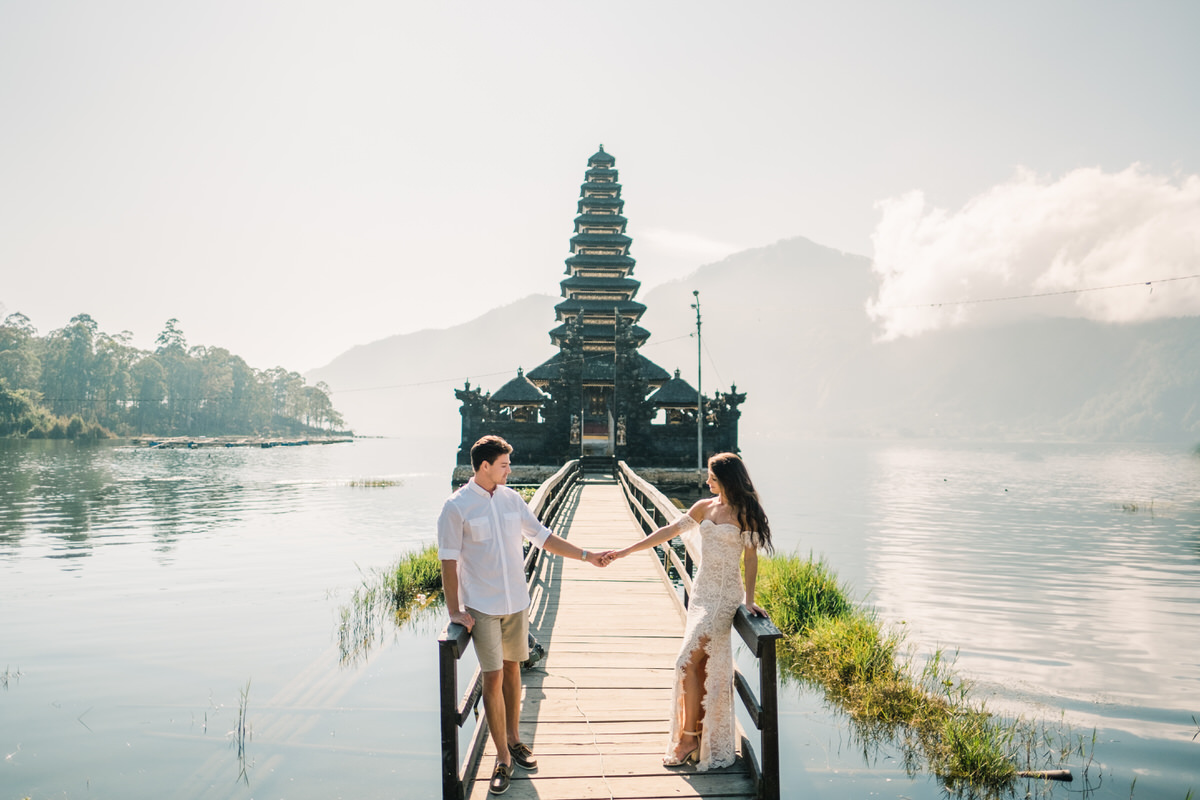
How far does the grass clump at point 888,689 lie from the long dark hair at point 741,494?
501 cm

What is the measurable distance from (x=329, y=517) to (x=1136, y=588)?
29673 millimetres

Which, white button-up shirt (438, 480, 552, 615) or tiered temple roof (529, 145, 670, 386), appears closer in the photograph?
white button-up shirt (438, 480, 552, 615)

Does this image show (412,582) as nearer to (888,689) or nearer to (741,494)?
(888,689)

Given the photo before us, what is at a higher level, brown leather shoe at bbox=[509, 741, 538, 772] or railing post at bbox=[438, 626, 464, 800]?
railing post at bbox=[438, 626, 464, 800]

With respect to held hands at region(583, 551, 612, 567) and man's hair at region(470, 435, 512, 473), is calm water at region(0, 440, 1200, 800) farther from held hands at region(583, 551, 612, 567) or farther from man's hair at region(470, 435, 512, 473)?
man's hair at region(470, 435, 512, 473)

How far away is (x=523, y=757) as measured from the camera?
5.16m

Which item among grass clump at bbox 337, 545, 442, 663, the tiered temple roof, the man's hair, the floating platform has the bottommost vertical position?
grass clump at bbox 337, 545, 442, 663

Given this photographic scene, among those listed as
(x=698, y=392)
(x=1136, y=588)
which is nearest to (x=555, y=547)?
(x=1136, y=588)

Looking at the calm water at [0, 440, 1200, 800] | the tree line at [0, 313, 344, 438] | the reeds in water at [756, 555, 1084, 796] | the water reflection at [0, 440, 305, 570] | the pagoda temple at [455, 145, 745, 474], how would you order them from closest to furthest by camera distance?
the reeds in water at [756, 555, 1084, 796] → the calm water at [0, 440, 1200, 800] → the water reflection at [0, 440, 305, 570] → the pagoda temple at [455, 145, 745, 474] → the tree line at [0, 313, 344, 438]

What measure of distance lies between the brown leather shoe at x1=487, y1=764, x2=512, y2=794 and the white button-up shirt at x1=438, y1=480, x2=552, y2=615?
107 cm

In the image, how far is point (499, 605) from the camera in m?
4.70

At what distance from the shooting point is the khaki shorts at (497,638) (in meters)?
4.73

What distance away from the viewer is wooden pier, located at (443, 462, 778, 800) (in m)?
4.94

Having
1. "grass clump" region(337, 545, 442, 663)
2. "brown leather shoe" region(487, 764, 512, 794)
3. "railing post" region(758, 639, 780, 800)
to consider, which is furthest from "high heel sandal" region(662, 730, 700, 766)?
"grass clump" region(337, 545, 442, 663)
